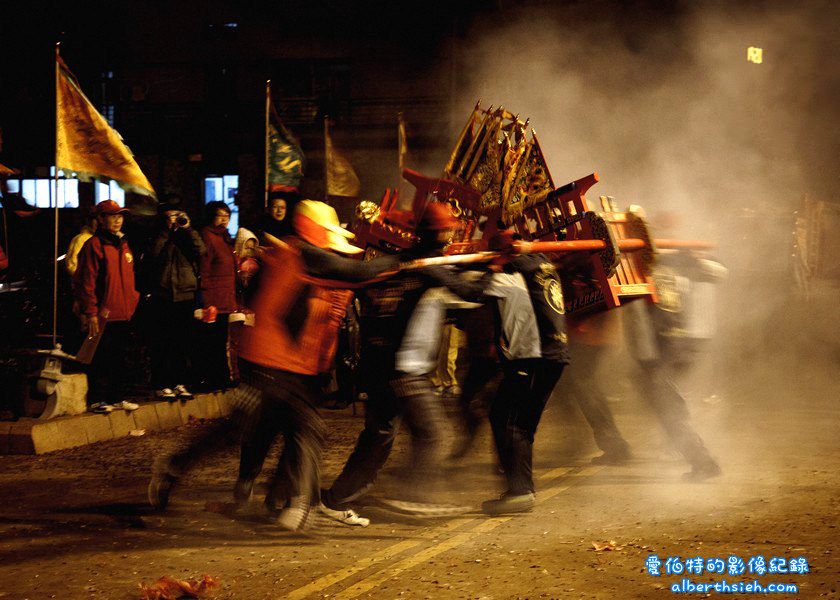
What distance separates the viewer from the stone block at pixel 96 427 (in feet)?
26.2

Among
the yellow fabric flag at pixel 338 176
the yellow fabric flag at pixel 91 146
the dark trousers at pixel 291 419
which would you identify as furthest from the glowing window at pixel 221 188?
the dark trousers at pixel 291 419

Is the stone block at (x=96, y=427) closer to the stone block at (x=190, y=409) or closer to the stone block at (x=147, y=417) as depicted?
the stone block at (x=147, y=417)

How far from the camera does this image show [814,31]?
14773mm

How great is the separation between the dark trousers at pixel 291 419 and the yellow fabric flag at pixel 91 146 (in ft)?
13.1

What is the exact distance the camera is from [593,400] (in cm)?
700

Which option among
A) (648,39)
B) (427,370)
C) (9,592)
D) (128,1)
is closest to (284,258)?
(427,370)

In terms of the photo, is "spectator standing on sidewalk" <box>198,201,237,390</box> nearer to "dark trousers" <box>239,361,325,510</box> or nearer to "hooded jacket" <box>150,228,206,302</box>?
"hooded jacket" <box>150,228,206,302</box>

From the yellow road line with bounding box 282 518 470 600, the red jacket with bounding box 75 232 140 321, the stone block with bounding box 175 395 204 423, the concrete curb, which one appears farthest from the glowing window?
the yellow road line with bounding box 282 518 470 600

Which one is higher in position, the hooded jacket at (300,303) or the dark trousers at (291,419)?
the hooded jacket at (300,303)

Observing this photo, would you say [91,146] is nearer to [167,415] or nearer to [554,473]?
[167,415]

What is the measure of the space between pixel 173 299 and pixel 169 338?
0.36 meters

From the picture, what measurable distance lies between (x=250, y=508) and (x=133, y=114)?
2160cm

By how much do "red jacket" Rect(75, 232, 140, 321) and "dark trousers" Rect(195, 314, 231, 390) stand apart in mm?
1063

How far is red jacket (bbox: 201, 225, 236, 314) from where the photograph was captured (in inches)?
367
